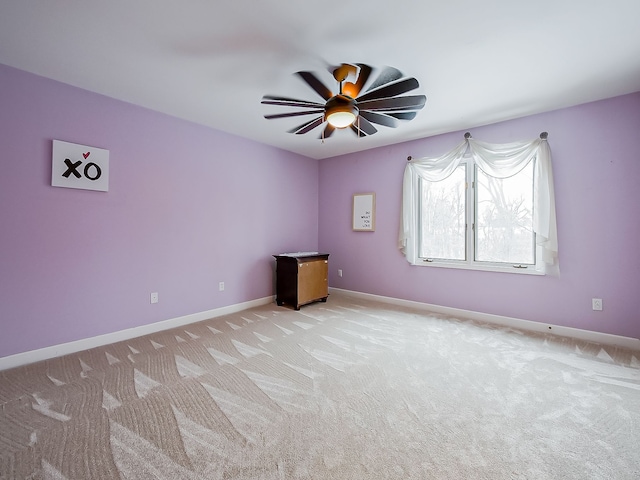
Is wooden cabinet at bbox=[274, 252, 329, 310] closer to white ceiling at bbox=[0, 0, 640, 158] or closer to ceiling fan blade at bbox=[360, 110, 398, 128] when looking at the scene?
white ceiling at bbox=[0, 0, 640, 158]

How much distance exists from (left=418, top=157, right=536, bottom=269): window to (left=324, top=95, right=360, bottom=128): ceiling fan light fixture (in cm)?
245

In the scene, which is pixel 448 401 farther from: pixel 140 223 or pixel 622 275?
pixel 140 223

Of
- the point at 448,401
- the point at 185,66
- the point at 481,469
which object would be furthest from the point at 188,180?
the point at 481,469

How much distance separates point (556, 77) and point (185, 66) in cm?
332

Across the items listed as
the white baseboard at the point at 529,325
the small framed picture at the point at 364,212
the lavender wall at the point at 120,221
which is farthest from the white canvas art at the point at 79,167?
the white baseboard at the point at 529,325

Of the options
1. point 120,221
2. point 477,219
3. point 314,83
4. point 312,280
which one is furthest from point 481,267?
point 120,221

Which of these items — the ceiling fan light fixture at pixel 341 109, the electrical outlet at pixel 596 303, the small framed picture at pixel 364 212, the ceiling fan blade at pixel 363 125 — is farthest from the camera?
the small framed picture at pixel 364 212

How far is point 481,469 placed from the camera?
1.45 m

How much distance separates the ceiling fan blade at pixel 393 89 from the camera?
2048mm

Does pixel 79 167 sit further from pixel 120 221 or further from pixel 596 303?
pixel 596 303

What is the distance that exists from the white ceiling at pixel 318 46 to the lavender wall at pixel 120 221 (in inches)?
14.9

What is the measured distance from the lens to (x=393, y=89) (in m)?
2.13

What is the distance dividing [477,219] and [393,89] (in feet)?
8.41

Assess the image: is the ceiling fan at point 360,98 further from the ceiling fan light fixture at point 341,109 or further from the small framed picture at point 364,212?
the small framed picture at point 364,212
